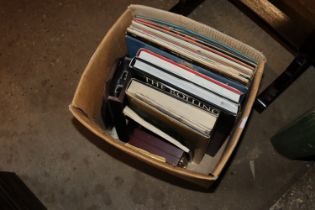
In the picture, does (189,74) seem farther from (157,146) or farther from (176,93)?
(157,146)

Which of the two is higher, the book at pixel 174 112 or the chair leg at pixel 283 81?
the chair leg at pixel 283 81

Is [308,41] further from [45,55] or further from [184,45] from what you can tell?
[45,55]

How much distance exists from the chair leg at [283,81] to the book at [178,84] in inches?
19.3

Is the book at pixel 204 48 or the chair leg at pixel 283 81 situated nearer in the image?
the book at pixel 204 48

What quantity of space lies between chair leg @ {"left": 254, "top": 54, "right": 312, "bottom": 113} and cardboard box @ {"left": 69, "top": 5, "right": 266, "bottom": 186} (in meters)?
0.38

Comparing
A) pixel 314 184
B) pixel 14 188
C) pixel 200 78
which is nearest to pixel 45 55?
pixel 14 188

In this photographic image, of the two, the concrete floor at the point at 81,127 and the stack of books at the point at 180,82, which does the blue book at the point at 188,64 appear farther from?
the concrete floor at the point at 81,127

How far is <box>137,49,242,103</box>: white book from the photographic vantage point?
954 mm

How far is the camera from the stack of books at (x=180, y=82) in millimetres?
968

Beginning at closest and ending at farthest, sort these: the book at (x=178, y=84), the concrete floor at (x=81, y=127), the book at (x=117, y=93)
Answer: the book at (x=178, y=84)
the book at (x=117, y=93)
the concrete floor at (x=81, y=127)

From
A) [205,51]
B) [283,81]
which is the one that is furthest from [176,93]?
[283,81]

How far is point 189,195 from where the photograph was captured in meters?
1.38

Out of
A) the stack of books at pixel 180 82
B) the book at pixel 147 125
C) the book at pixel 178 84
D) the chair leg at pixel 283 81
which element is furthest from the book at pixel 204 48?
the chair leg at pixel 283 81

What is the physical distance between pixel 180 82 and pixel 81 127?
64cm
